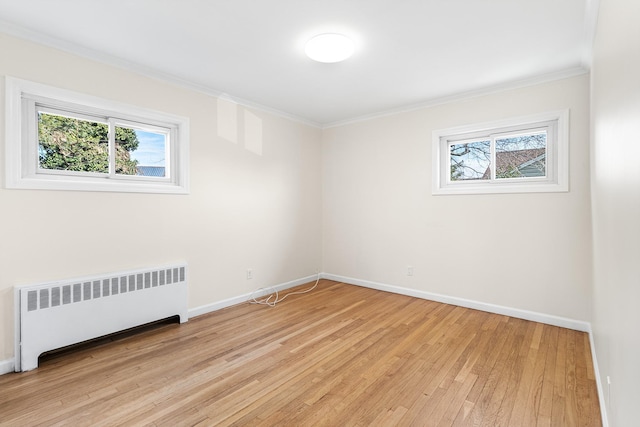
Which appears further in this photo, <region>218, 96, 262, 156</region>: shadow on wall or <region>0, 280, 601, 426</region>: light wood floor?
<region>218, 96, 262, 156</region>: shadow on wall

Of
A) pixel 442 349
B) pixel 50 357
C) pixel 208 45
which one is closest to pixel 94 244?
pixel 50 357

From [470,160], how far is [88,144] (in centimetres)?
406

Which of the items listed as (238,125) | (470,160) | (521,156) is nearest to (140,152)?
(238,125)

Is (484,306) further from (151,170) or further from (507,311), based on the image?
(151,170)

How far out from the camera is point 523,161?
11.0 ft

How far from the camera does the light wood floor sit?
5.84 ft

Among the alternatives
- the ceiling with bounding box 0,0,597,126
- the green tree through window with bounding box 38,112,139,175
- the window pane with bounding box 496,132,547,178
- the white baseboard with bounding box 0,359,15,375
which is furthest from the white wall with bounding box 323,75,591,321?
the white baseboard with bounding box 0,359,15,375

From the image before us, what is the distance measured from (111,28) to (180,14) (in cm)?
62

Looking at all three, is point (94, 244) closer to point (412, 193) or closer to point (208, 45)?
point (208, 45)

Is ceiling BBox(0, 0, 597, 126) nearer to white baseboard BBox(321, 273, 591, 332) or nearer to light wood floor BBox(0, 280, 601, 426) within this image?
white baseboard BBox(321, 273, 591, 332)

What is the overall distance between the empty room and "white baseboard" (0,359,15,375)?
3 cm

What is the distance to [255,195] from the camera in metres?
4.00

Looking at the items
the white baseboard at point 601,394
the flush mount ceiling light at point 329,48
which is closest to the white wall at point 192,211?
the flush mount ceiling light at point 329,48

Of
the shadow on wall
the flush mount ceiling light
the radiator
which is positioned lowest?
the radiator
